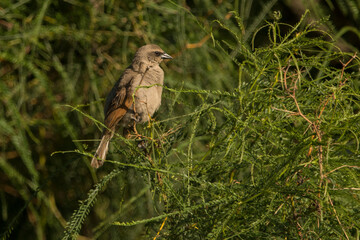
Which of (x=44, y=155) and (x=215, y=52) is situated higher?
(x=215, y=52)

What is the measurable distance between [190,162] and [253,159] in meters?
0.18

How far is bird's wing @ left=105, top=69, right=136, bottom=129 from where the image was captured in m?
2.68

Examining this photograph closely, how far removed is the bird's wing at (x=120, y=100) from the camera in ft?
8.79

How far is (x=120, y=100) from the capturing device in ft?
8.94

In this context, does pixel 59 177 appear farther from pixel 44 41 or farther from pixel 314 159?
pixel 314 159

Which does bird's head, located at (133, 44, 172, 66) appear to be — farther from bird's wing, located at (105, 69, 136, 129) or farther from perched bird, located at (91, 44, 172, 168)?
bird's wing, located at (105, 69, 136, 129)

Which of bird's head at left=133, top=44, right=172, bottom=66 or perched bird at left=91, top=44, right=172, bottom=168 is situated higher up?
bird's head at left=133, top=44, right=172, bottom=66

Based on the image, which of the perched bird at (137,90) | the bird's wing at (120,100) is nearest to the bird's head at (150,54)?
the perched bird at (137,90)

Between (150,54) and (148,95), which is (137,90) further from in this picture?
(150,54)

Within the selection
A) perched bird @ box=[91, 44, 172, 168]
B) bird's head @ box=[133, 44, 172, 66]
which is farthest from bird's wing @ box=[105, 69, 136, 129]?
bird's head @ box=[133, 44, 172, 66]

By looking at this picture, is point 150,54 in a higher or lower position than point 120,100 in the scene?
higher

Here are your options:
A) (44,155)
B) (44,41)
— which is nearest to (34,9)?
(44,41)

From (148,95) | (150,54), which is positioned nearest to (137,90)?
(148,95)

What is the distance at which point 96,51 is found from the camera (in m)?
2.92
